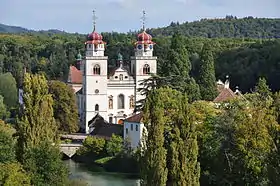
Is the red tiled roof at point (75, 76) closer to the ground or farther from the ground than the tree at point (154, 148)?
farther from the ground

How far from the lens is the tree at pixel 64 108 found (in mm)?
53281

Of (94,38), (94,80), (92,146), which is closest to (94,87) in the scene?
(94,80)

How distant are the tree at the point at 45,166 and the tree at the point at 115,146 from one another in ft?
53.3

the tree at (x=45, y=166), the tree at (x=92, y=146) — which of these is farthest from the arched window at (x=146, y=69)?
the tree at (x=45, y=166)

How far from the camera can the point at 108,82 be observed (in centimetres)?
5806

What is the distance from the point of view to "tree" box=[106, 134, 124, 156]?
4538 cm

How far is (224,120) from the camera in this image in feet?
108

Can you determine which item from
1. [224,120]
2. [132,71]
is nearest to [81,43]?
[132,71]

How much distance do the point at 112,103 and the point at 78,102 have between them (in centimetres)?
277

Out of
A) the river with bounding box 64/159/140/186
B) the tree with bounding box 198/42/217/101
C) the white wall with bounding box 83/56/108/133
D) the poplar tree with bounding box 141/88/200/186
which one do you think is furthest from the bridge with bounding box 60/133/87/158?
the poplar tree with bounding box 141/88/200/186

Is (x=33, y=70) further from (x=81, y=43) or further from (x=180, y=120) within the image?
(x=180, y=120)

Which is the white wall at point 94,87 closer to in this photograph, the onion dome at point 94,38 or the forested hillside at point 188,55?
the onion dome at point 94,38

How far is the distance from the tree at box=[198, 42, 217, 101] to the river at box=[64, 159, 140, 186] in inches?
492

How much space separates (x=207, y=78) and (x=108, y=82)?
26.0 feet
